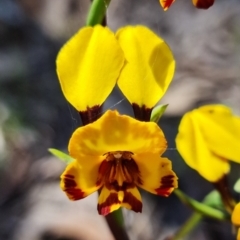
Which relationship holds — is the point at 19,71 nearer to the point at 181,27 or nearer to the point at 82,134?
the point at 181,27

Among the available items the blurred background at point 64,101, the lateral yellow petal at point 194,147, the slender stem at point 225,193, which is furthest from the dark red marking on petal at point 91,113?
the blurred background at point 64,101

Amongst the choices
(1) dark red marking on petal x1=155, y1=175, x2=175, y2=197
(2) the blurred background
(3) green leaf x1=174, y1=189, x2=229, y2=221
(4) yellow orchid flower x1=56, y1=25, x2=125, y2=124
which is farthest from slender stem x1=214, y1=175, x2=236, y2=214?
(2) the blurred background

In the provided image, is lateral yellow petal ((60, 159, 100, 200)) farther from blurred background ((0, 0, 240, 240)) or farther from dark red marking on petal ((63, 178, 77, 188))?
blurred background ((0, 0, 240, 240))

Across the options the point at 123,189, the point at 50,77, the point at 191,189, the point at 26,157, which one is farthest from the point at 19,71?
the point at 123,189

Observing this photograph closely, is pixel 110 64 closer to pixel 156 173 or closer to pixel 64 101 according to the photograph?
pixel 156 173

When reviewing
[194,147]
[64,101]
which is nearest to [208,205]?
[194,147]

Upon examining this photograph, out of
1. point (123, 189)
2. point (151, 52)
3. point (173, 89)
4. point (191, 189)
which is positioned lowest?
point (191, 189)
